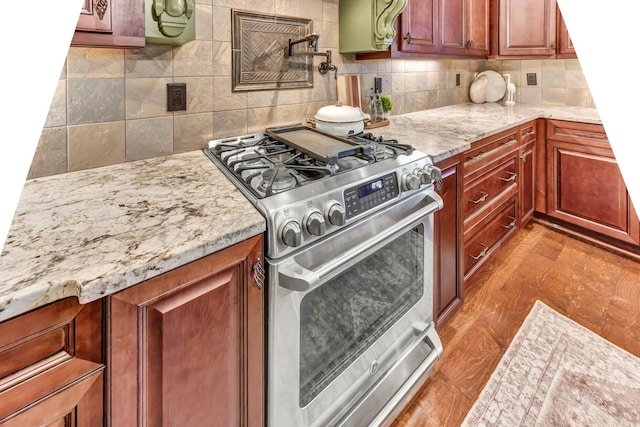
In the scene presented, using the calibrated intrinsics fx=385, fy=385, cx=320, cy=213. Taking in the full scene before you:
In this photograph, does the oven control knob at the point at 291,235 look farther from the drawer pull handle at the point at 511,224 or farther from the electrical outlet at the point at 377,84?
the drawer pull handle at the point at 511,224

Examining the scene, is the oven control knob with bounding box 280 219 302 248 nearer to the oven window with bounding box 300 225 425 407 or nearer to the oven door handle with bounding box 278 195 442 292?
the oven door handle with bounding box 278 195 442 292

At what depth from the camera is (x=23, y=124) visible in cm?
16

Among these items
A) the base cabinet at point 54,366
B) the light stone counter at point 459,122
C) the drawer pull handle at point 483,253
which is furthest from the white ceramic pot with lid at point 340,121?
the base cabinet at point 54,366

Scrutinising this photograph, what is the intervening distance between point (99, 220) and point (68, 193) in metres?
0.27

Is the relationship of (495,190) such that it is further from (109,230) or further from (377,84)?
(109,230)

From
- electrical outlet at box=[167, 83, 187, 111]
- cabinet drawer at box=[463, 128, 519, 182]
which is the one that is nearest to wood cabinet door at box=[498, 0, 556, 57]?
cabinet drawer at box=[463, 128, 519, 182]

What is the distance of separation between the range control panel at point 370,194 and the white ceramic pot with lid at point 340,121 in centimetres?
45

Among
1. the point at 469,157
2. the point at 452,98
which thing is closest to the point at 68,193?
the point at 469,157

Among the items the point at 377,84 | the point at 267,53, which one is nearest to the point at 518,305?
the point at 377,84

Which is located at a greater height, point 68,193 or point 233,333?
point 68,193

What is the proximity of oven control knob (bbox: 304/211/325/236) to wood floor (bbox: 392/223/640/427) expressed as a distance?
0.82m

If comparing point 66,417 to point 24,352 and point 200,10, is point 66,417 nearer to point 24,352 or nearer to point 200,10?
point 24,352

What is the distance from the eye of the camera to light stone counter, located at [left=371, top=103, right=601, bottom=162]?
1.63 metres

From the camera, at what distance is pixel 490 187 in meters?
2.06
